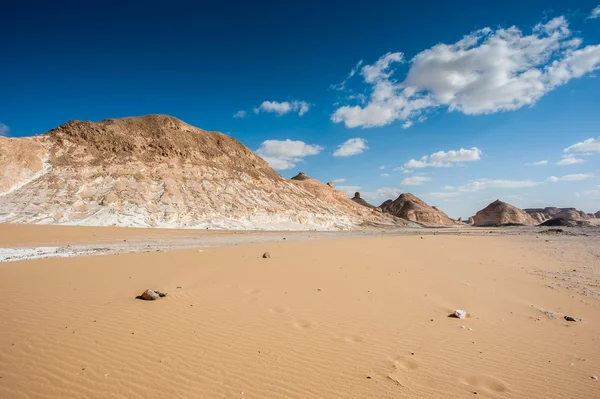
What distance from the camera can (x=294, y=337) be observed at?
17.3 ft

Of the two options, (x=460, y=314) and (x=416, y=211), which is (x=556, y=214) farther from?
(x=460, y=314)

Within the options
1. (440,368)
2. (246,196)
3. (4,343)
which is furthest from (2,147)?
(440,368)

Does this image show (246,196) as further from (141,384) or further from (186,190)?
(141,384)

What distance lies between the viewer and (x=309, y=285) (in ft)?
30.6

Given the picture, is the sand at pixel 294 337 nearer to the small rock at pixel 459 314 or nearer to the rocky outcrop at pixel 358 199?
the small rock at pixel 459 314

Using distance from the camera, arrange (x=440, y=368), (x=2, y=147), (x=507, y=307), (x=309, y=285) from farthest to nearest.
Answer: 1. (x=2, y=147)
2. (x=309, y=285)
3. (x=507, y=307)
4. (x=440, y=368)

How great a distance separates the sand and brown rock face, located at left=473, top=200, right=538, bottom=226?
12787cm

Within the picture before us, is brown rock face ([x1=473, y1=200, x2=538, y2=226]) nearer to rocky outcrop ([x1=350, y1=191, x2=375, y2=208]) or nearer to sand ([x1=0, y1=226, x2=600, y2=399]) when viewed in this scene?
rocky outcrop ([x1=350, y1=191, x2=375, y2=208])

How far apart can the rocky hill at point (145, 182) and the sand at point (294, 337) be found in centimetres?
3108

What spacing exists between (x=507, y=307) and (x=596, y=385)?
3.67 metres

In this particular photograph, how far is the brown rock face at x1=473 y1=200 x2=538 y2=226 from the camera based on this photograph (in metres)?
117

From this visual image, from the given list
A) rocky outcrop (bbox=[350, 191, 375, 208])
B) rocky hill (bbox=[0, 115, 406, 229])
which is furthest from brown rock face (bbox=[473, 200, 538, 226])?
rocky hill (bbox=[0, 115, 406, 229])

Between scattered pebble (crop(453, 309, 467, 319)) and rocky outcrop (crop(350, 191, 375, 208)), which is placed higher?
rocky outcrop (crop(350, 191, 375, 208))

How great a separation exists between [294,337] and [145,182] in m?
44.7
